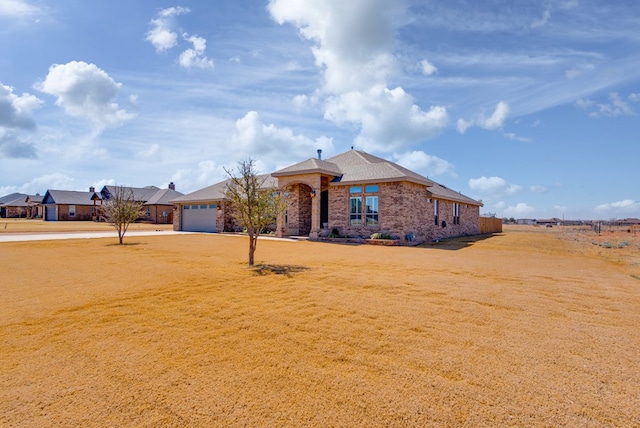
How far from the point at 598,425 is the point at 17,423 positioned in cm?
523

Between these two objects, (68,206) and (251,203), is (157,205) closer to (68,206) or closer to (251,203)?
(68,206)

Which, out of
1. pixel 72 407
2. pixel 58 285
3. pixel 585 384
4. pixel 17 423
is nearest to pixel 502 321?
pixel 585 384

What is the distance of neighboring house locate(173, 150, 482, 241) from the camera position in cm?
1972

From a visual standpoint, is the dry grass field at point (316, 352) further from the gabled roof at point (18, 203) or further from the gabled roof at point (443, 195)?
the gabled roof at point (18, 203)

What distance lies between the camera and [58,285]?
8.25 metres

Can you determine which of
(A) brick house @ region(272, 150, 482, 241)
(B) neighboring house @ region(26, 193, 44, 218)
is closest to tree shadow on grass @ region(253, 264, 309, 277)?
(A) brick house @ region(272, 150, 482, 241)

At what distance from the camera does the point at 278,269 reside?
34.6 ft

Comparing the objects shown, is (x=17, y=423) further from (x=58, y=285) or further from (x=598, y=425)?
(x=58, y=285)

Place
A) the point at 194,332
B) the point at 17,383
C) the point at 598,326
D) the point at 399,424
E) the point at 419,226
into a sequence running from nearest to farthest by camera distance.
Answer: the point at 399,424, the point at 17,383, the point at 194,332, the point at 598,326, the point at 419,226

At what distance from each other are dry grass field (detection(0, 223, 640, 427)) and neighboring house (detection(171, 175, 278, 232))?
20.0 metres

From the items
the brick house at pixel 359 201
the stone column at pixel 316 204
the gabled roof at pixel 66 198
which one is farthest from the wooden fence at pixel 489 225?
the gabled roof at pixel 66 198

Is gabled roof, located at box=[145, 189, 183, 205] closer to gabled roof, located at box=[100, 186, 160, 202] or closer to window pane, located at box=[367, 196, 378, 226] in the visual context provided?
gabled roof, located at box=[100, 186, 160, 202]

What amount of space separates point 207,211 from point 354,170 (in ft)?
49.1

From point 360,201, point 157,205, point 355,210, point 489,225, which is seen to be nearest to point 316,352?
point 360,201
